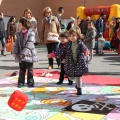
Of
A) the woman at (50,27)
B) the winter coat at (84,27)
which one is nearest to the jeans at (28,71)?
the woman at (50,27)

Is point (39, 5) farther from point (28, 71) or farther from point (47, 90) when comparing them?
point (47, 90)

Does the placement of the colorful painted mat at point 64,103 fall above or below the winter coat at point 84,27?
below

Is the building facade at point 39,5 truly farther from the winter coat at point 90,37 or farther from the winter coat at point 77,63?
the winter coat at point 77,63

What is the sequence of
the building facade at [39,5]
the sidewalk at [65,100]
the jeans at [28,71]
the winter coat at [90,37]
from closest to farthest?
the sidewalk at [65,100], the jeans at [28,71], the winter coat at [90,37], the building facade at [39,5]

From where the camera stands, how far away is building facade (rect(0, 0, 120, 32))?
20875mm

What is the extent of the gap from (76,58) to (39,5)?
1974cm

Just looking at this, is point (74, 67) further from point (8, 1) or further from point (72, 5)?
point (72, 5)

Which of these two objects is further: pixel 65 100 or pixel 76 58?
pixel 76 58

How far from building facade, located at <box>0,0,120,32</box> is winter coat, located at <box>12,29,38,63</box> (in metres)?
15.7

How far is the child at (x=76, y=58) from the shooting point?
4711mm

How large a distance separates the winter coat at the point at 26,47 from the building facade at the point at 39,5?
15.7 m

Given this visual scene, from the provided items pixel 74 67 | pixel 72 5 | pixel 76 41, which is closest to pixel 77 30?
A: pixel 76 41

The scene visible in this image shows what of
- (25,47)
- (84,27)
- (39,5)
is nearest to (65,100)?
(25,47)

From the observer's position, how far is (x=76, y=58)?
4.79 metres
